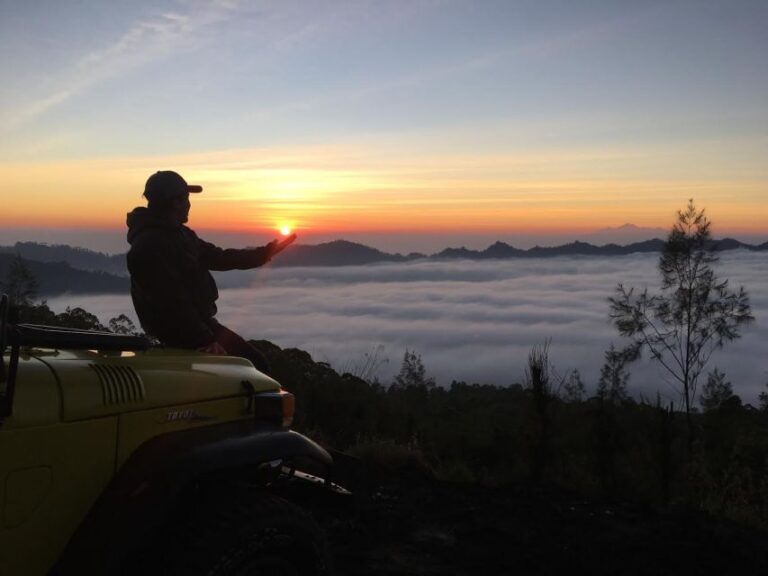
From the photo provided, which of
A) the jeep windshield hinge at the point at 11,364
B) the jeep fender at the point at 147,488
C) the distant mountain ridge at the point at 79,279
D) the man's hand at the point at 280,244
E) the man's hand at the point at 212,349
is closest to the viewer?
the jeep windshield hinge at the point at 11,364

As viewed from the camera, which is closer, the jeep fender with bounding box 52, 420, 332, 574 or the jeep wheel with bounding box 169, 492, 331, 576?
the jeep fender with bounding box 52, 420, 332, 574

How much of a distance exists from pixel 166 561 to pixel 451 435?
12.4 metres

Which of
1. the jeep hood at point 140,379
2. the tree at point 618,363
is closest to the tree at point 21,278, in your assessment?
the jeep hood at point 140,379

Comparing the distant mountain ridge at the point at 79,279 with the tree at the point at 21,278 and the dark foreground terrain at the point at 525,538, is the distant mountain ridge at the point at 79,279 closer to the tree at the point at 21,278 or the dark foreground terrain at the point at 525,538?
the tree at the point at 21,278

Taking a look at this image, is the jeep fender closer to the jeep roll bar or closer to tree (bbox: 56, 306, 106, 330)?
the jeep roll bar

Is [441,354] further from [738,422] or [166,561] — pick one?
[166,561]

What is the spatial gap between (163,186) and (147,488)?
2.19 metres

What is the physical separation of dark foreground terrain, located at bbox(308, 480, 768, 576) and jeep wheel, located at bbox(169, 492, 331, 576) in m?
2.21

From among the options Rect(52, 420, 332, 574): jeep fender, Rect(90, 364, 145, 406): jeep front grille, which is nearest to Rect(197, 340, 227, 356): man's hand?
Rect(52, 420, 332, 574): jeep fender

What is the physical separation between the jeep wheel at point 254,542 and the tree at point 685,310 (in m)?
35.2

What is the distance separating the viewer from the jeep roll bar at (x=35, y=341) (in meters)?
2.22

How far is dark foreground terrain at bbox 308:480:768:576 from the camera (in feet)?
17.5

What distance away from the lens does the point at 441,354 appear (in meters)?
157

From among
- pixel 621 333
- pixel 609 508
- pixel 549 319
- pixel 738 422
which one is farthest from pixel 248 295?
pixel 609 508
